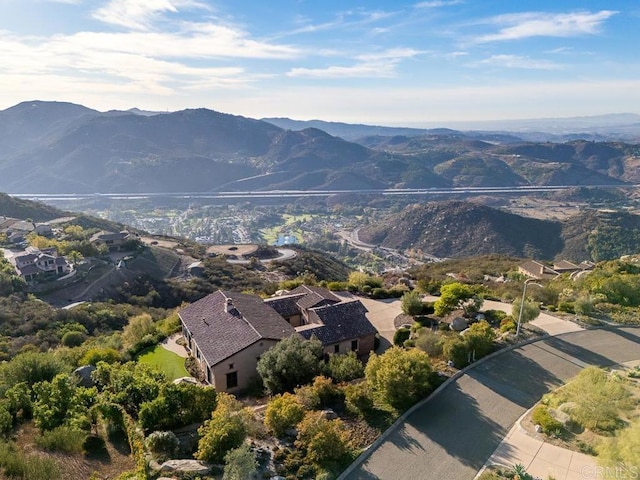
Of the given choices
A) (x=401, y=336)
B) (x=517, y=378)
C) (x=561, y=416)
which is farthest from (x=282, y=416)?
(x=401, y=336)

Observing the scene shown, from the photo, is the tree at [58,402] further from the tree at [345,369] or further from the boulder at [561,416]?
the boulder at [561,416]

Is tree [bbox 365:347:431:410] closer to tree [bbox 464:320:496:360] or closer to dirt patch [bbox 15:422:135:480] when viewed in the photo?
tree [bbox 464:320:496:360]

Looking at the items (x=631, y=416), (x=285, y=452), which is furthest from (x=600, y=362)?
(x=285, y=452)

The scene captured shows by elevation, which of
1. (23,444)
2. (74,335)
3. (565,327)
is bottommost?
(74,335)

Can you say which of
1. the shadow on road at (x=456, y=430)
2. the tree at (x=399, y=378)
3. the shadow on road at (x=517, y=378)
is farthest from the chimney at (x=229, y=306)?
the shadow on road at (x=517, y=378)

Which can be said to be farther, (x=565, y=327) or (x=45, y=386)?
(x=565, y=327)

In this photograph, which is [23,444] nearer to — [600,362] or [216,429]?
[216,429]

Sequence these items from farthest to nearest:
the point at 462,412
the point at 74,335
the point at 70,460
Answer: the point at 74,335 < the point at 462,412 < the point at 70,460

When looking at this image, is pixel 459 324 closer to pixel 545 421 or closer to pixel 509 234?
pixel 545 421
